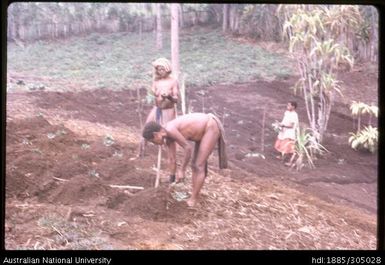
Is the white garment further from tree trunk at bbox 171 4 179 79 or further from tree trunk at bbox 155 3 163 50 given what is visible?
tree trunk at bbox 155 3 163 50

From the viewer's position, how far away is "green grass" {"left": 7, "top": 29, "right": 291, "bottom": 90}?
316 cm

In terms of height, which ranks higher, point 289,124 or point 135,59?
point 135,59

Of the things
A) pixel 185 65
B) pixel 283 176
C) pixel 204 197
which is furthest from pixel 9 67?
pixel 283 176

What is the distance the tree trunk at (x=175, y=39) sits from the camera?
314 centimetres

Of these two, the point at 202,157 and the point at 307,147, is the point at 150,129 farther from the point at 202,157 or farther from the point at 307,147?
the point at 307,147

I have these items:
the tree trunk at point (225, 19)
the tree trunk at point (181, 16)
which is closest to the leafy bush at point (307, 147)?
the tree trunk at point (225, 19)

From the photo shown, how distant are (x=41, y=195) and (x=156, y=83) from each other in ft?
2.83

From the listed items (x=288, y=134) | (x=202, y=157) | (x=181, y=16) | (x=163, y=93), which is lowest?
(x=202, y=157)

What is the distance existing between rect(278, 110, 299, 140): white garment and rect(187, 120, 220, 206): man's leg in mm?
359

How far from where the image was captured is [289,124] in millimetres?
3193

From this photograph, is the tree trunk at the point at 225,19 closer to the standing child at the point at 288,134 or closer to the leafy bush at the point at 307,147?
the standing child at the point at 288,134

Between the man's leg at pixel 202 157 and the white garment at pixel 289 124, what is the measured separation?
0.36 m

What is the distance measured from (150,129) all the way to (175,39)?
1.67ft

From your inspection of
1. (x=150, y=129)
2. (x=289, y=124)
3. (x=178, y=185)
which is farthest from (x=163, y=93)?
(x=289, y=124)
